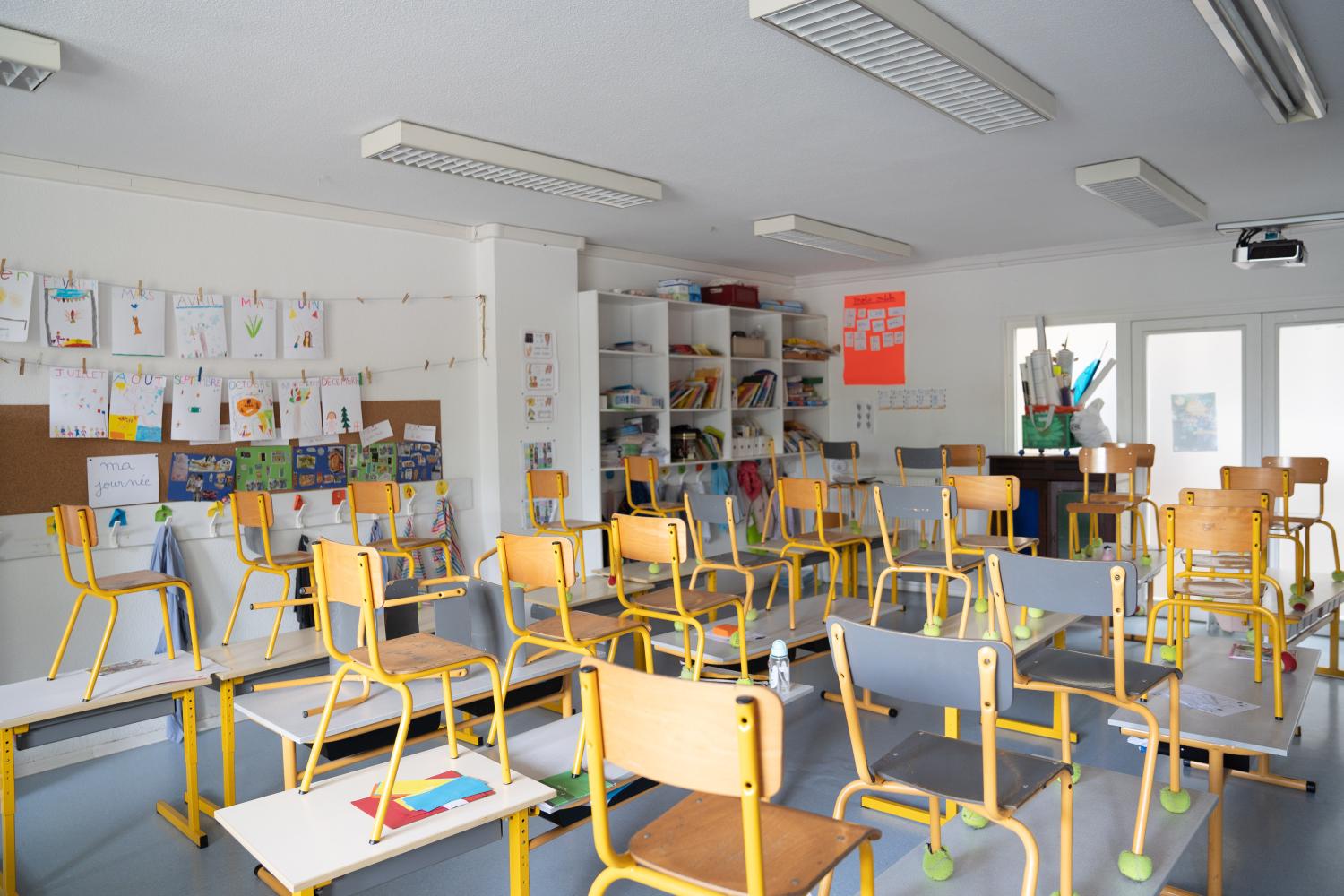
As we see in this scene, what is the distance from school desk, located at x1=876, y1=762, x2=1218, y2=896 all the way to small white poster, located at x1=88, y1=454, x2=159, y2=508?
3.92m

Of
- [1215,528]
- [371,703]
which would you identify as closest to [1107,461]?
[1215,528]

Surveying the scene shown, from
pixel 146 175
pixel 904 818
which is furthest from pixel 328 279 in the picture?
pixel 904 818

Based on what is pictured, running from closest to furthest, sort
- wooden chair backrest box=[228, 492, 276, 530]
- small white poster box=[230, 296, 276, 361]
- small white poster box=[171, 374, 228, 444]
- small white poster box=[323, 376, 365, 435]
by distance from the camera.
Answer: wooden chair backrest box=[228, 492, 276, 530] < small white poster box=[171, 374, 228, 444] < small white poster box=[230, 296, 276, 361] < small white poster box=[323, 376, 365, 435]

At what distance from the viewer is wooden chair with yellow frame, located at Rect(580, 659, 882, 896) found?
1.49 metres

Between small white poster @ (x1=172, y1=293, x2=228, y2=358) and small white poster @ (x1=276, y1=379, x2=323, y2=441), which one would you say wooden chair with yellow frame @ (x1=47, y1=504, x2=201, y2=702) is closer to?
small white poster @ (x1=172, y1=293, x2=228, y2=358)

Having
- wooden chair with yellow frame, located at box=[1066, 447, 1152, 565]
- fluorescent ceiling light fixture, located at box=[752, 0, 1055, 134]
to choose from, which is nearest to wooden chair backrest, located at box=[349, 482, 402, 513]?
fluorescent ceiling light fixture, located at box=[752, 0, 1055, 134]

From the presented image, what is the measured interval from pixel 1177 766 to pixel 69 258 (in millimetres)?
4825

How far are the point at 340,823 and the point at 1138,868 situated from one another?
186 centimetres

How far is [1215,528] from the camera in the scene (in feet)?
10.8

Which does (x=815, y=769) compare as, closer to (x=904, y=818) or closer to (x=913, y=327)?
(x=904, y=818)

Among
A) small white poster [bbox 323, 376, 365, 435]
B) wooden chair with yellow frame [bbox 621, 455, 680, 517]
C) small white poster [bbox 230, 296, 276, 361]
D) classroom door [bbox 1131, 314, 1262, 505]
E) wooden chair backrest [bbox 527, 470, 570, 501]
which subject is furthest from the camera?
classroom door [bbox 1131, 314, 1262, 505]

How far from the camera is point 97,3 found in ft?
8.63

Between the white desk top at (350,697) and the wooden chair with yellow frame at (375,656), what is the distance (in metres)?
0.17

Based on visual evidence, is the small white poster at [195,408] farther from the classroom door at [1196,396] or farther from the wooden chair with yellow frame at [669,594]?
the classroom door at [1196,396]
